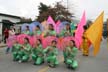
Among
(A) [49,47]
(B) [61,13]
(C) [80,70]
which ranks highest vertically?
(B) [61,13]

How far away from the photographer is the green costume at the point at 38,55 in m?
14.7

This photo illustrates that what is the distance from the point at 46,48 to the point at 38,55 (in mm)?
750

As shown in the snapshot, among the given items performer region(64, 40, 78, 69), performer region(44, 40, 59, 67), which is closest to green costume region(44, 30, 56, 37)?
performer region(44, 40, 59, 67)

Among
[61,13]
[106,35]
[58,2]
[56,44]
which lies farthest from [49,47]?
[58,2]

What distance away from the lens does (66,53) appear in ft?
46.2

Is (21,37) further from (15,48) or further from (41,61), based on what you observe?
(41,61)

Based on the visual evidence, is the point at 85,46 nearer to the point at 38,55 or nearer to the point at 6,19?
the point at 38,55

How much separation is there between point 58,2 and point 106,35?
22.8 metres

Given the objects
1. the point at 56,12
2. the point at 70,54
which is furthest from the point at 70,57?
the point at 56,12

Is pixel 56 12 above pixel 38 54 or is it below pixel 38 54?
above

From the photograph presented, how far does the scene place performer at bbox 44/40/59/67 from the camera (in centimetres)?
1393

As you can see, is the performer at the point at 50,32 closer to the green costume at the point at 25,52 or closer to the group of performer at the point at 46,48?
the group of performer at the point at 46,48

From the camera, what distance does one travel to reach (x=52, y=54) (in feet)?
46.2

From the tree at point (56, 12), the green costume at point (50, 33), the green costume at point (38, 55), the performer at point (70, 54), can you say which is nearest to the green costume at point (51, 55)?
the performer at point (70, 54)
